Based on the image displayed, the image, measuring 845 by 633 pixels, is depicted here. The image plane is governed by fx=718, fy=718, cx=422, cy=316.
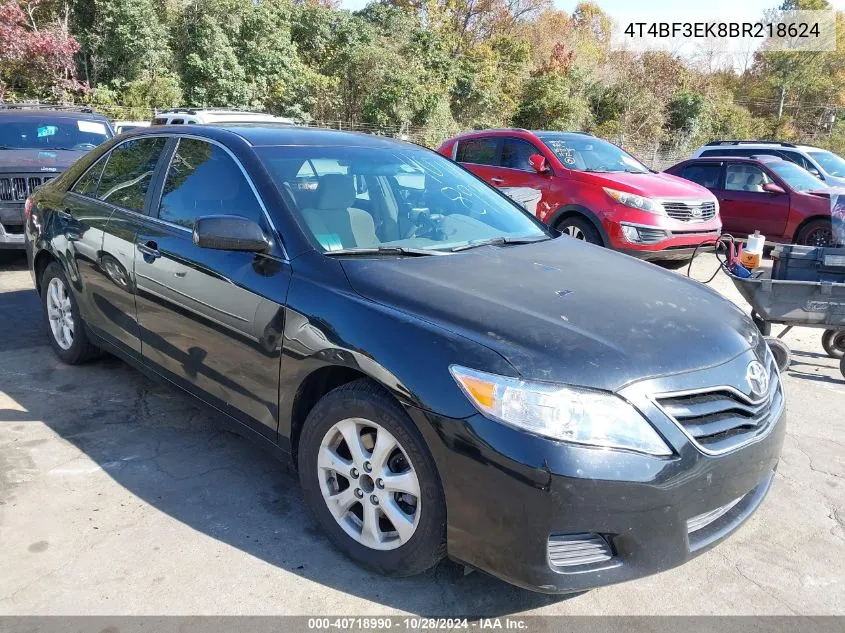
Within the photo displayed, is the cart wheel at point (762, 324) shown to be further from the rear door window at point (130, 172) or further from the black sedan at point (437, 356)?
the rear door window at point (130, 172)

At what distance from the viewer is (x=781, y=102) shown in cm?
4291

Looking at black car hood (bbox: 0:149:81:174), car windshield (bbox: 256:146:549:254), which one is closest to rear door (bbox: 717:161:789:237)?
car windshield (bbox: 256:146:549:254)

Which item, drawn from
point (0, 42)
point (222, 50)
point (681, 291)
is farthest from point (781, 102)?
point (681, 291)

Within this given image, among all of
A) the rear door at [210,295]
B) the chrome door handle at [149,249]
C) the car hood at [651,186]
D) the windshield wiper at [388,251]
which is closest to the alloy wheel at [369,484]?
the rear door at [210,295]

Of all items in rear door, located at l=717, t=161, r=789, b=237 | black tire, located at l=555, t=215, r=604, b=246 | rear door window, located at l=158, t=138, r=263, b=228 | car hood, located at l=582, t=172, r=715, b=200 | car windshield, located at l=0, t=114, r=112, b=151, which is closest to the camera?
rear door window, located at l=158, t=138, r=263, b=228

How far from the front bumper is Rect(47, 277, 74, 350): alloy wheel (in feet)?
11.2

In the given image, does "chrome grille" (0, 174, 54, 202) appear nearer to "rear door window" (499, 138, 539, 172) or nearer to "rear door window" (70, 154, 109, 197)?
"rear door window" (70, 154, 109, 197)

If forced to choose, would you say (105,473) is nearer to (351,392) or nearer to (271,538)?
(271,538)

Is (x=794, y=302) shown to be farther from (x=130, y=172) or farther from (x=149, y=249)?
(x=130, y=172)

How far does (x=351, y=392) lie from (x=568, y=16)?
195 feet

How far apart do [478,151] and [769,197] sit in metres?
4.39

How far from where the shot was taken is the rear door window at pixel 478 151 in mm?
10039

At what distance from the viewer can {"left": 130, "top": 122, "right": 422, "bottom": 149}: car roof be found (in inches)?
145

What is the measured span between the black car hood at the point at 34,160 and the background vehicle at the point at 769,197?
360 inches
